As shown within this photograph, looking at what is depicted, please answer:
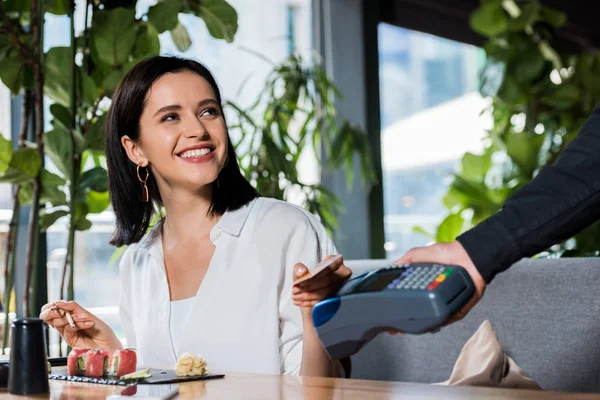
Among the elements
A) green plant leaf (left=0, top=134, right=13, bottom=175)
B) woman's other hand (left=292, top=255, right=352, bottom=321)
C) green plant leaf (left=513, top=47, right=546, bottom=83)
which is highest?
green plant leaf (left=513, top=47, right=546, bottom=83)

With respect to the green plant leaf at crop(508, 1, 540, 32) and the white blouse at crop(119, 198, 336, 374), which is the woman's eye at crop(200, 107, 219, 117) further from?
the green plant leaf at crop(508, 1, 540, 32)

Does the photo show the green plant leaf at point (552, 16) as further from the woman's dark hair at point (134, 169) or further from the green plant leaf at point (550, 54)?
the woman's dark hair at point (134, 169)

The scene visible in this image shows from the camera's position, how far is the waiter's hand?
3.80 feet

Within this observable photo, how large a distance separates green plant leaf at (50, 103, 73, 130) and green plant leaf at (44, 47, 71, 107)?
7 cm

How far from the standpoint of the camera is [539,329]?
230cm

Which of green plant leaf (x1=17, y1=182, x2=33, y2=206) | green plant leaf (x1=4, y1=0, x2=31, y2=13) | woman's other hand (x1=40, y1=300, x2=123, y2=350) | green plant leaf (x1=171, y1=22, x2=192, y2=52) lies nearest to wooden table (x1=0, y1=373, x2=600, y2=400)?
woman's other hand (x1=40, y1=300, x2=123, y2=350)

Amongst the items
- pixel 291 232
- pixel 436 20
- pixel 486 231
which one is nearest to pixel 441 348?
pixel 291 232

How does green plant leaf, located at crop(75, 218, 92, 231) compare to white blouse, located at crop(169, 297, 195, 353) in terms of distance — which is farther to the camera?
green plant leaf, located at crop(75, 218, 92, 231)

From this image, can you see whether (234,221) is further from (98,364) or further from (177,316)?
(98,364)

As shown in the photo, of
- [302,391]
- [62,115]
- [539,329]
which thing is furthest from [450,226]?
[302,391]

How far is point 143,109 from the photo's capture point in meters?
2.27

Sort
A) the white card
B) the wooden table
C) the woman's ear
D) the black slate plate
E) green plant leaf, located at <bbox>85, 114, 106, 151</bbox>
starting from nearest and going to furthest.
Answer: the wooden table → the white card → the black slate plate → the woman's ear → green plant leaf, located at <bbox>85, 114, 106, 151</bbox>

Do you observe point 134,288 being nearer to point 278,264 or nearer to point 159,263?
point 159,263

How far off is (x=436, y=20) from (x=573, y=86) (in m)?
1.03
